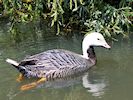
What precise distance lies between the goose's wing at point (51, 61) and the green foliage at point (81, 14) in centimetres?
198

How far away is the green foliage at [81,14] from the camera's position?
10539mm

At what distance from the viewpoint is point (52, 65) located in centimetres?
837

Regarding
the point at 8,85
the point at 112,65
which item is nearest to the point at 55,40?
the point at 112,65

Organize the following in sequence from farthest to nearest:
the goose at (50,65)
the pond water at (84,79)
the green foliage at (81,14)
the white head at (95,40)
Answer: the green foliage at (81,14) → the white head at (95,40) → the goose at (50,65) → the pond water at (84,79)

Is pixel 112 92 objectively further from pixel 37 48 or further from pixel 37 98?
pixel 37 48

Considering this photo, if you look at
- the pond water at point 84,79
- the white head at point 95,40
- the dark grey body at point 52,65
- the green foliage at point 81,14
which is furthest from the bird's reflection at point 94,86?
the green foliage at point 81,14

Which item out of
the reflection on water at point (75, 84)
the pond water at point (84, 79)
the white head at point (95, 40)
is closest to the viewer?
the pond water at point (84, 79)

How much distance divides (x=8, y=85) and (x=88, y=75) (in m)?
1.65

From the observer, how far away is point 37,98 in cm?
724

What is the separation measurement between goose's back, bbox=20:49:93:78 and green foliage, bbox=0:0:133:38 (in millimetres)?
1994

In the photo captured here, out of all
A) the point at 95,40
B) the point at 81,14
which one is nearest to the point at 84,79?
the point at 95,40

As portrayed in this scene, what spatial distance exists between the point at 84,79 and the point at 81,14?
337 cm

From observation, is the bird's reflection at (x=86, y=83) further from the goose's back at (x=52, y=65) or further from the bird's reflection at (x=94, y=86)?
the goose's back at (x=52, y=65)

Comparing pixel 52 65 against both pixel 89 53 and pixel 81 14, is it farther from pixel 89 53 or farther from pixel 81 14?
pixel 81 14
